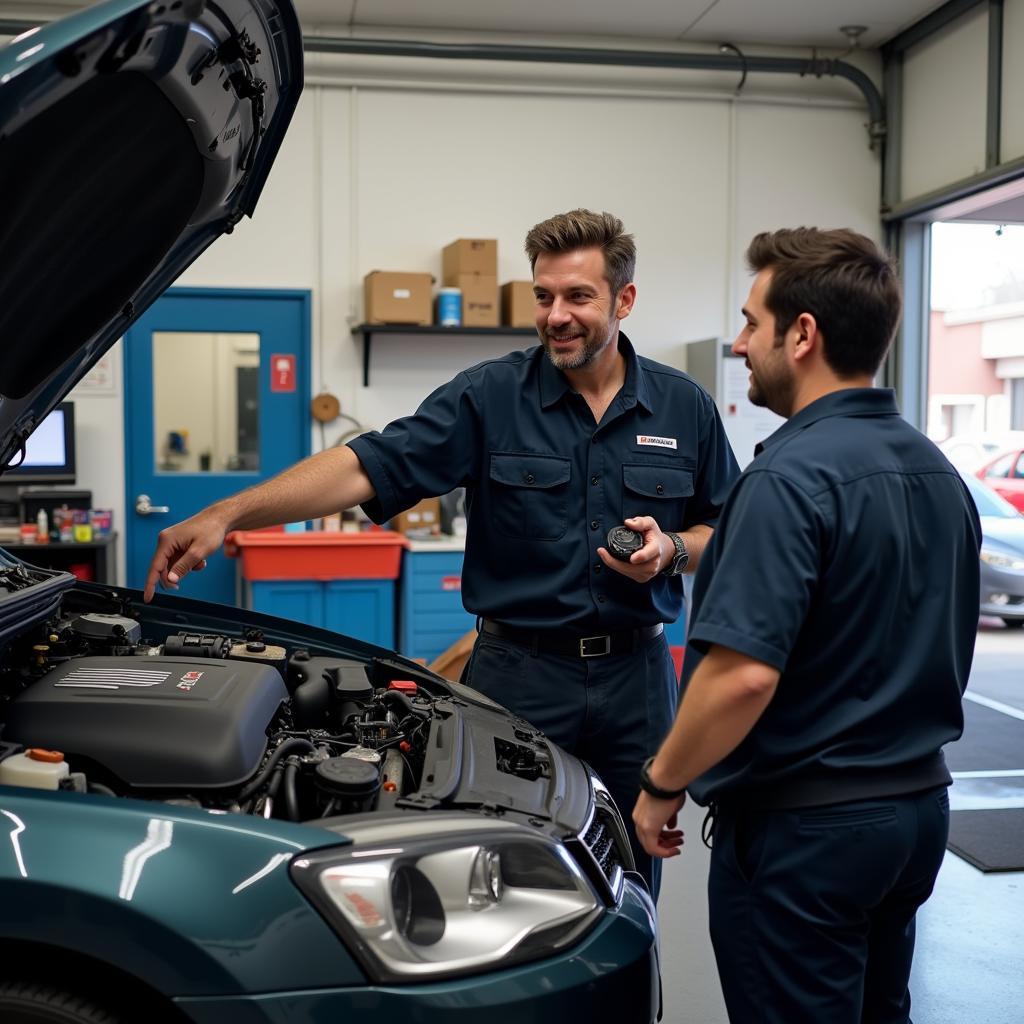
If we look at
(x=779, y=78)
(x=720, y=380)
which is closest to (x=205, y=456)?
(x=720, y=380)

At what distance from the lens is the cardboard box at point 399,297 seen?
5.34 m

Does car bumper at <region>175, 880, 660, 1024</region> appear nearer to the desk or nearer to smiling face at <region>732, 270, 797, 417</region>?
smiling face at <region>732, 270, 797, 417</region>

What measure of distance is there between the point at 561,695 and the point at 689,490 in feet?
1.66

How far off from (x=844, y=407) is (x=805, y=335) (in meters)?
0.11

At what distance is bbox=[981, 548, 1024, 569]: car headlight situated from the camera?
239 inches

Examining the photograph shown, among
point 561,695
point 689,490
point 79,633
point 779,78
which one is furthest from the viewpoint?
point 779,78

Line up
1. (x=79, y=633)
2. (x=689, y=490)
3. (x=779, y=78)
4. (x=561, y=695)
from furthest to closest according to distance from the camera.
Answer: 1. (x=779, y=78)
2. (x=689, y=490)
3. (x=561, y=695)
4. (x=79, y=633)

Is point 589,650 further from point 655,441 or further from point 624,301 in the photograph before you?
point 624,301

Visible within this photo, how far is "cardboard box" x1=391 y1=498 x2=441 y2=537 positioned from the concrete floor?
2.25 meters

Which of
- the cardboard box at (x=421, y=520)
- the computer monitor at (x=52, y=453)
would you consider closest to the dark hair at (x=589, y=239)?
the cardboard box at (x=421, y=520)

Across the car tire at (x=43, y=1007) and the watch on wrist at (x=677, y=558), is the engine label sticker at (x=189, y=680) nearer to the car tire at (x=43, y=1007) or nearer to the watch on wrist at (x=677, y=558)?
the car tire at (x=43, y=1007)

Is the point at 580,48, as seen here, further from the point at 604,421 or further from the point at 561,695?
the point at 561,695

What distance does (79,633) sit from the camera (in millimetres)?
1979

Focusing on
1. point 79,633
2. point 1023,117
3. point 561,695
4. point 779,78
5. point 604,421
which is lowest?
point 561,695
